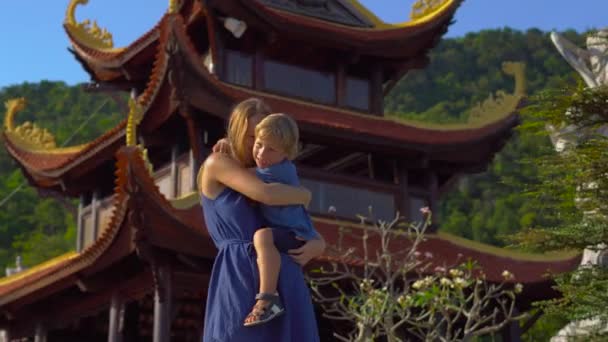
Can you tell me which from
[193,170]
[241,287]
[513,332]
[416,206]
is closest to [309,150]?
[416,206]

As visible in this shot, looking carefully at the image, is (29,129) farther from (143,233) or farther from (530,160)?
(530,160)

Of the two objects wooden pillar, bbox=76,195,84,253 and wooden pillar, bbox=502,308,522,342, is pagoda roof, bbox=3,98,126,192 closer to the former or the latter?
wooden pillar, bbox=76,195,84,253

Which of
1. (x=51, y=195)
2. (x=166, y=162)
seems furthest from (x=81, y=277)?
(x=51, y=195)

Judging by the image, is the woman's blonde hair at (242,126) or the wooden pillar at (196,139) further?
the wooden pillar at (196,139)

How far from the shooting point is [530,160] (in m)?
9.02

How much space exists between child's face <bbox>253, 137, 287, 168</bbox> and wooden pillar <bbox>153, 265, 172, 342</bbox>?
34.8 ft

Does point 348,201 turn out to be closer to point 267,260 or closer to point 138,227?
point 138,227

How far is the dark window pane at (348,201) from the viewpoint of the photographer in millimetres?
17922

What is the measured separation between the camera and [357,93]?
20.5 meters

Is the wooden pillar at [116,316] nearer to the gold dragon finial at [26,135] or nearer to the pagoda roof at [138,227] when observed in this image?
the pagoda roof at [138,227]

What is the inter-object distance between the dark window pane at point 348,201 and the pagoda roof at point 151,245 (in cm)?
43

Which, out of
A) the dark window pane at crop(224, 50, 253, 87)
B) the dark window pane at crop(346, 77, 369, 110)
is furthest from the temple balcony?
the dark window pane at crop(224, 50, 253, 87)

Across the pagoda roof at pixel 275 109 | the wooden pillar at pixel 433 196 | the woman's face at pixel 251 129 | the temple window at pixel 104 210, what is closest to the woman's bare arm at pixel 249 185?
the woman's face at pixel 251 129

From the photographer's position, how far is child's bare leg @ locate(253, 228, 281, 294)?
4.49 meters
